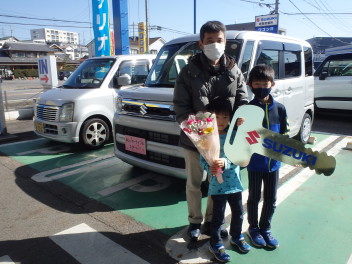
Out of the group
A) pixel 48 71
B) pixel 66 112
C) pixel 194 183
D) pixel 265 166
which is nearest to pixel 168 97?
pixel 194 183

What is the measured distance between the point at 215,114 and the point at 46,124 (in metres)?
4.23

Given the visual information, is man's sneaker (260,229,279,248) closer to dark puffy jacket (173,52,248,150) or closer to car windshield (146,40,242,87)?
dark puffy jacket (173,52,248,150)

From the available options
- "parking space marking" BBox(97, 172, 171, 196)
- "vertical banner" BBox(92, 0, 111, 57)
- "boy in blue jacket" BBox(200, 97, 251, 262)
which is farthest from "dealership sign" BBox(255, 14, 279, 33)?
"boy in blue jacket" BBox(200, 97, 251, 262)

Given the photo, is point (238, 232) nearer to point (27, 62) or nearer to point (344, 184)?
point (344, 184)

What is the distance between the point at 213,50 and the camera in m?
2.20

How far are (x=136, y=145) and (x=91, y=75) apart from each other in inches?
115

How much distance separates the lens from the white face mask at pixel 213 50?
219cm

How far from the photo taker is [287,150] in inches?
78.1

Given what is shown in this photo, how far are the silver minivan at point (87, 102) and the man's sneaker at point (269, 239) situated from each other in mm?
3234

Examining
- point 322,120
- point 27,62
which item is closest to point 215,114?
point 322,120

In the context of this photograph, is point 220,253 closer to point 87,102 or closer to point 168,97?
point 168,97

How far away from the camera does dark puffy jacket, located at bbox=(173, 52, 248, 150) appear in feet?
7.22

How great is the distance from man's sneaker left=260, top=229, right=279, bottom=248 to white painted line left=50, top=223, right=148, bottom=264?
1.05 m

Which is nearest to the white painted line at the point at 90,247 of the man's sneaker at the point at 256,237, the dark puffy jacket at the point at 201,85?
the man's sneaker at the point at 256,237
